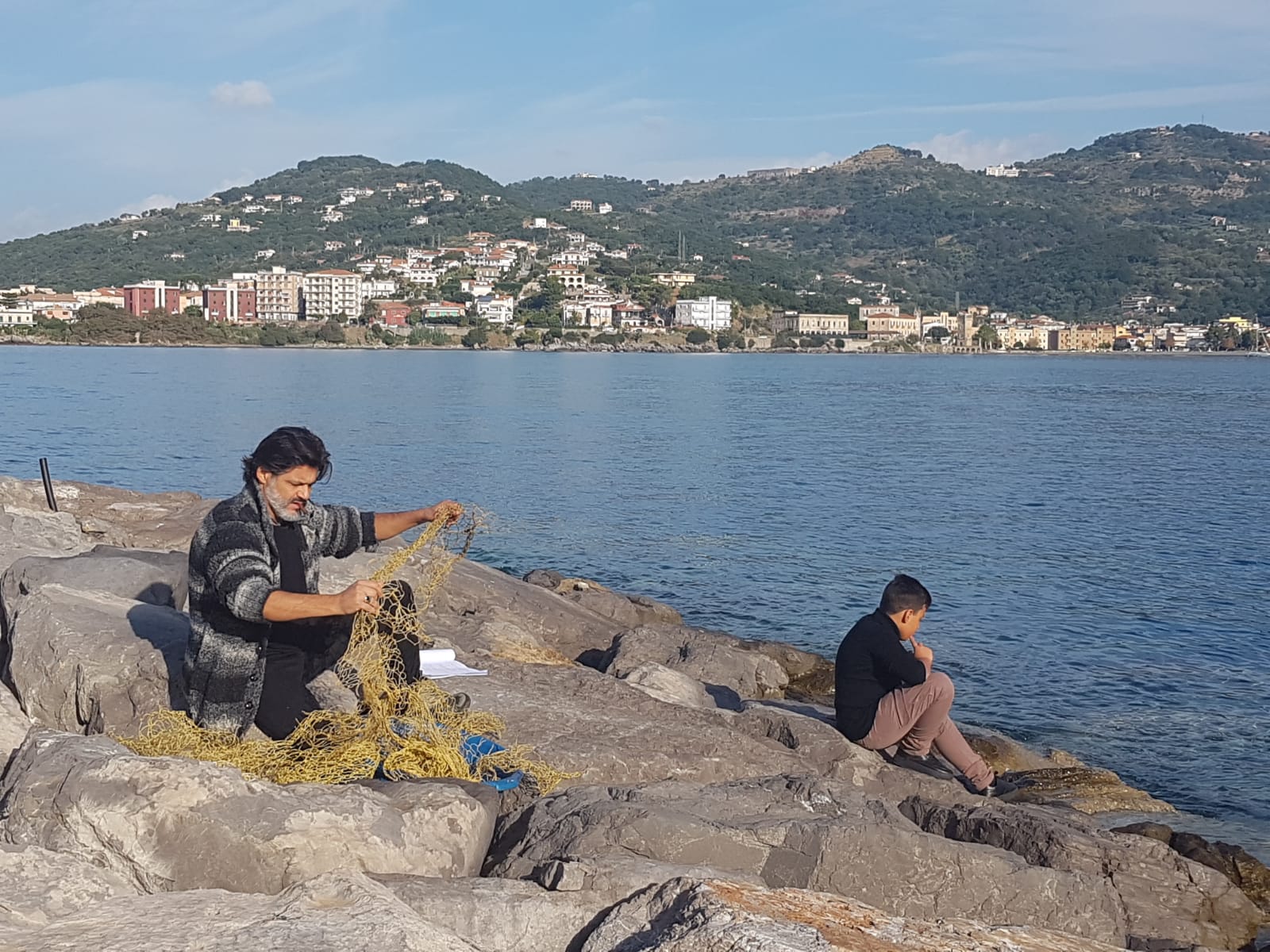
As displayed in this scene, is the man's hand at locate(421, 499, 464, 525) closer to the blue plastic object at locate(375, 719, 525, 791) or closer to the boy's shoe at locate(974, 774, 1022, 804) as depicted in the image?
the blue plastic object at locate(375, 719, 525, 791)

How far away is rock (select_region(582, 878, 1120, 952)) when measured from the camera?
3957 mm

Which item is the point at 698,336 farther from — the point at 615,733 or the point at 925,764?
the point at 615,733

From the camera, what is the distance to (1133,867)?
639 cm

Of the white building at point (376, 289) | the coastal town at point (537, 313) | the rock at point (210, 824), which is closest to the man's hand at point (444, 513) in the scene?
the rock at point (210, 824)

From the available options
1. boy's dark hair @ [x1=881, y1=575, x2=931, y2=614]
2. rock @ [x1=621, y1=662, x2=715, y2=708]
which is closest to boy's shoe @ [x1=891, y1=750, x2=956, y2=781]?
boy's dark hair @ [x1=881, y1=575, x2=931, y2=614]

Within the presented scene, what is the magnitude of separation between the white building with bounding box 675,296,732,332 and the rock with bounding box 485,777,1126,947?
6213 inches

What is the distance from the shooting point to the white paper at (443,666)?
752cm

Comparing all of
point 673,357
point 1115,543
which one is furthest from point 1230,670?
point 673,357

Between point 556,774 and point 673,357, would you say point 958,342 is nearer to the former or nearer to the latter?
point 673,357

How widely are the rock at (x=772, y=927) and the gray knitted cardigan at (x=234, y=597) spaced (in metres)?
2.03

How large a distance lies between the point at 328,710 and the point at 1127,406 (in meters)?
65.1

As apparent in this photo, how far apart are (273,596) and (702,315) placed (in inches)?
6299

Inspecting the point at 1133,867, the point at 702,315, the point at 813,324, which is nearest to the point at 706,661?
the point at 1133,867

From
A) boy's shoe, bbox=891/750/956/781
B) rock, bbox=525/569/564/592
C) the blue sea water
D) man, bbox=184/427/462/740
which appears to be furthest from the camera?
rock, bbox=525/569/564/592
